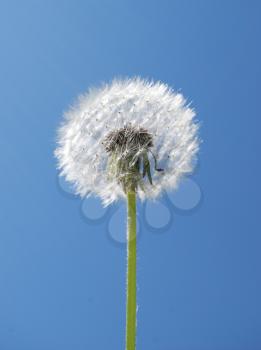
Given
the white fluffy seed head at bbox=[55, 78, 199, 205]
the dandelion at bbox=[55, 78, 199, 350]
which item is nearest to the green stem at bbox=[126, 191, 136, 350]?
the dandelion at bbox=[55, 78, 199, 350]

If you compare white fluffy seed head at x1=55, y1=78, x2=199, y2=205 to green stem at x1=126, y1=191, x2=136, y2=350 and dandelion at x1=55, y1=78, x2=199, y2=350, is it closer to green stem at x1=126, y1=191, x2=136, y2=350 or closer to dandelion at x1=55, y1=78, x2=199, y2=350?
dandelion at x1=55, y1=78, x2=199, y2=350

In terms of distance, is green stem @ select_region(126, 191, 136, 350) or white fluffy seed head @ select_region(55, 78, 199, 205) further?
white fluffy seed head @ select_region(55, 78, 199, 205)

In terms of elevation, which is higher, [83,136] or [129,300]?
[83,136]

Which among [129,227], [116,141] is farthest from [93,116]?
[129,227]

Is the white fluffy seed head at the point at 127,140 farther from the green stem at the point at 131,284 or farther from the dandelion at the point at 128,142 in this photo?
the green stem at the point at 131,284

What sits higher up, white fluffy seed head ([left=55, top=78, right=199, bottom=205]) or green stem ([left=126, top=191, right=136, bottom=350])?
white fluffy seed head ([left=55, top=78, right=199, bottom=205])

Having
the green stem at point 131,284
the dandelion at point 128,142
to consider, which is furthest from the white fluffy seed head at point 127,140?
the green stem at point 131,284

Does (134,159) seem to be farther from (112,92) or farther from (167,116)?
(112,92)

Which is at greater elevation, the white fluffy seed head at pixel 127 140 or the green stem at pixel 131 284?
the white fluffy seed head at pixel 127 140
